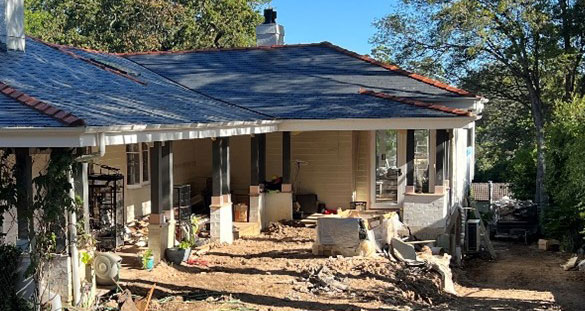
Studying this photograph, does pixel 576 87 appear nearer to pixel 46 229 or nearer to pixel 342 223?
pixel 342 223

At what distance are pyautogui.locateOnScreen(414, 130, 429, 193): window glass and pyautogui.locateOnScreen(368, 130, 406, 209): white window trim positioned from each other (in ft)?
1.10

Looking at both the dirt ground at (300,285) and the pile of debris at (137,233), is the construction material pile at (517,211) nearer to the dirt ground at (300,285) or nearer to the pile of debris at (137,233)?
the dirt ground at (300,285)

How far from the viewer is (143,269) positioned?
999 centimetres

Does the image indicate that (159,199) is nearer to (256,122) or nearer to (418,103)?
(256,122)

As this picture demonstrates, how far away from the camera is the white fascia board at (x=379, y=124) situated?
12820 millimetres

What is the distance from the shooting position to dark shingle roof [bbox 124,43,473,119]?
14208 mm

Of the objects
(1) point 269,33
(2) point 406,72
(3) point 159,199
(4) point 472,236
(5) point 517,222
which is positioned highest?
(1) point 269,33

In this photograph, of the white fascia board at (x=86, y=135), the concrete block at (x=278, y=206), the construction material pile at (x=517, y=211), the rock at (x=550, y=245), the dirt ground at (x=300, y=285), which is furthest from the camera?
the construction material pile at (x=517, y=211)

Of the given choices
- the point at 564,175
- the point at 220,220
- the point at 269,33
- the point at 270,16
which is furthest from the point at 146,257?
the point at 564,175

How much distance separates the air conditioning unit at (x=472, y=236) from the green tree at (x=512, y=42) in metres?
8.97

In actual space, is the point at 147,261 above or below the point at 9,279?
below

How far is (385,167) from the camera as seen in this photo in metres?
15.9

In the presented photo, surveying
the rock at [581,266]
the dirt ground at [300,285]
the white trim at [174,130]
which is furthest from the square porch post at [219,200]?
the rock at [581,266]

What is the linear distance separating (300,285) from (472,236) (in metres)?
10.3
